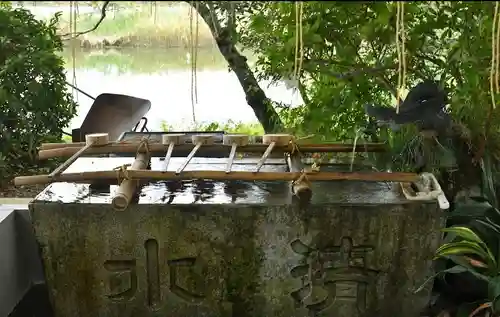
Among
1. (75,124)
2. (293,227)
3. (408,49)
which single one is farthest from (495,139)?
(75,124)

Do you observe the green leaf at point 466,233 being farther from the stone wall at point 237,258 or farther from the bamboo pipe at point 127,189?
the bamboo pipe at point 127,189

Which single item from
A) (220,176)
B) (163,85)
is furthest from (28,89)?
(220,176)

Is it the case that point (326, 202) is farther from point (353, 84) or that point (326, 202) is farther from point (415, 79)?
point (415, 79)

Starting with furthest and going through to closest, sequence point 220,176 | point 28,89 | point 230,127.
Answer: point 230,127
point 28,89
point 220,176

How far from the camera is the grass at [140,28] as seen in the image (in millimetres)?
3293

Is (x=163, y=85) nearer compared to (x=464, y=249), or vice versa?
(x=464, y=249)

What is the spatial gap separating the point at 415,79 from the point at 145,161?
1620 mm

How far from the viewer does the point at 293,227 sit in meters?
2.95

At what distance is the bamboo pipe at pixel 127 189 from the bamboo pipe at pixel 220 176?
0.06 metres

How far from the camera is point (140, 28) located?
380cm

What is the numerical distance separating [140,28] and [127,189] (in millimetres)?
1387

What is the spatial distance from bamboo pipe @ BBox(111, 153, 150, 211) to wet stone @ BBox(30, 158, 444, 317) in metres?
0.08

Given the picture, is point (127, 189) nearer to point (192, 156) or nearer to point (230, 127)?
point (192, 156)

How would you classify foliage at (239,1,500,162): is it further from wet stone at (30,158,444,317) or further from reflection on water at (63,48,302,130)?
reflection on water at (63,48,302,130)
